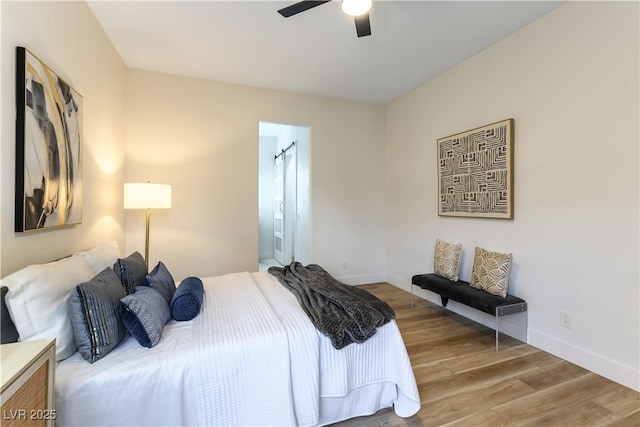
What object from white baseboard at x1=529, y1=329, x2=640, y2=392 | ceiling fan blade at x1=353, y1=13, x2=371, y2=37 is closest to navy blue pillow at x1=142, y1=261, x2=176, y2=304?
ceiling fan blade at x1=353, y1=13, x2=371, y2=37

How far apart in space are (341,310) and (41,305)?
1409mm

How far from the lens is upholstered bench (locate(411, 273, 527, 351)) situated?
237 cm

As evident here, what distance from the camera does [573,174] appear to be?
2.18 m

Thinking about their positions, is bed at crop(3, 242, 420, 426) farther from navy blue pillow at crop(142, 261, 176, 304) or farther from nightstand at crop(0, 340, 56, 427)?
navy blue pillow at crop(142, 261, 176, 304)

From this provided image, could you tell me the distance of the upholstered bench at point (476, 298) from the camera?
237 centimetres

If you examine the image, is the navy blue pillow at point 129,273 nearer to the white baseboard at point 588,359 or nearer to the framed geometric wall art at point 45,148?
the framed geometric wall art at point 45,148

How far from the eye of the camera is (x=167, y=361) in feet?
4.12

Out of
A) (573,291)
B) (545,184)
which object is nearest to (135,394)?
(573,291)

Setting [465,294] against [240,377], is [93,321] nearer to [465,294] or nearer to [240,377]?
[240,377]

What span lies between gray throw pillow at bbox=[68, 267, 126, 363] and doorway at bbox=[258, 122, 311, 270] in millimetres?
2899

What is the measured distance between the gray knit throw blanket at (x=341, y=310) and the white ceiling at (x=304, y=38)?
7.13 feet

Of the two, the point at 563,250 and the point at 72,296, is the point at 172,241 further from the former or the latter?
the point at 563,250

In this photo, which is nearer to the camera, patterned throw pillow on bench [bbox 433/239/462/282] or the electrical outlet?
the electrical outlet

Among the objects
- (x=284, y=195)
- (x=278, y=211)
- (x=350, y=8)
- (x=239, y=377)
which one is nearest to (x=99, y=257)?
(x=239, y=377)
